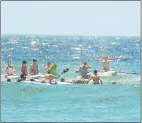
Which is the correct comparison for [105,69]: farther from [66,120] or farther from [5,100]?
[66,120]

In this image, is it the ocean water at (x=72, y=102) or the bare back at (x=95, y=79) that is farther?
the bare back at (x=95, y=79)

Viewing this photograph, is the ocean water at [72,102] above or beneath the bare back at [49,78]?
beneath

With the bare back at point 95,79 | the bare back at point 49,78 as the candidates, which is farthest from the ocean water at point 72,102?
the bare back at point 49,78

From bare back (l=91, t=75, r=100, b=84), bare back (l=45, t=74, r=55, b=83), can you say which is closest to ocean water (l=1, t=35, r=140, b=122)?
bare back (l=91, t=75, r=100, b=84)

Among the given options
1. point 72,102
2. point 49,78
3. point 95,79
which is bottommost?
point 72,102

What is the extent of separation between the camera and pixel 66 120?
19.9 m

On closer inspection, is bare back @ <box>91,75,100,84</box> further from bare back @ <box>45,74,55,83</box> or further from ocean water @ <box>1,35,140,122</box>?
bare back @ <box>45,74,55,83</box>

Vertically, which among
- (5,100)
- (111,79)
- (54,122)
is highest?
(111,79)

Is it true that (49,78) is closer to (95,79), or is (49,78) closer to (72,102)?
(95,79)

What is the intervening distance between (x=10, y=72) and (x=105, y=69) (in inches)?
202

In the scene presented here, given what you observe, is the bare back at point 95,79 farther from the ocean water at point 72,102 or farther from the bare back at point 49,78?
the bare back at point 49,78

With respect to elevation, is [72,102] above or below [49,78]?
below

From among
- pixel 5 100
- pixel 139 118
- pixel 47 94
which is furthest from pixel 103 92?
pixel 139 118

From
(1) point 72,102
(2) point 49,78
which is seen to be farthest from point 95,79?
(1) point 72,102
